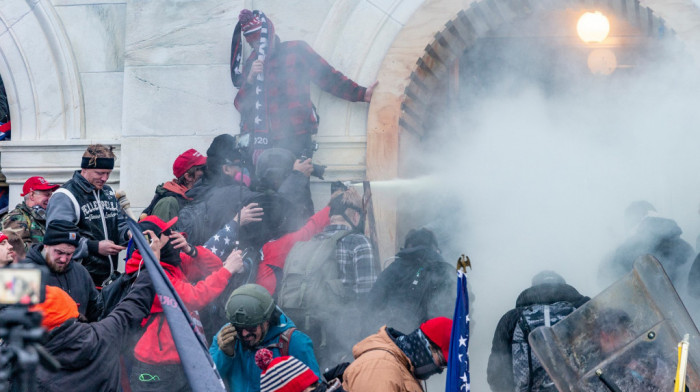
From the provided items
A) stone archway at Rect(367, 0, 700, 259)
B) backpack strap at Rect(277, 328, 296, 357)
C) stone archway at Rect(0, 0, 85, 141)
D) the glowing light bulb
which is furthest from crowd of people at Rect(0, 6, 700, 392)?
the glowing light bulb

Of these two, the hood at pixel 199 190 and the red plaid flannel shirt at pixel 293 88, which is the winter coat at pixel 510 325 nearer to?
the hood at pixel 199 190

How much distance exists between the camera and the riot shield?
4.45 metres

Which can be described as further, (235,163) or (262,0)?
→ (262,0)

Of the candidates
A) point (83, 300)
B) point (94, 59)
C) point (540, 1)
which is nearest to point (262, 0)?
point (94, 59)

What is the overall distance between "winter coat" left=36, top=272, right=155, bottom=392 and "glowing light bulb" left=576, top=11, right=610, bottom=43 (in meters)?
5.16

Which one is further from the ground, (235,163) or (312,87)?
(312,87)

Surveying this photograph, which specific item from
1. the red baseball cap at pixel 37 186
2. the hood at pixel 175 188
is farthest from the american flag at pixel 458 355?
the red baseball cap at pixel 37 186

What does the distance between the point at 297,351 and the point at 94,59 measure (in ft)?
14.6

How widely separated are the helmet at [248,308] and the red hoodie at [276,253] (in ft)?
3.16

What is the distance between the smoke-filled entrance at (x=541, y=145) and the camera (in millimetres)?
8242

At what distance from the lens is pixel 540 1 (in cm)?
813

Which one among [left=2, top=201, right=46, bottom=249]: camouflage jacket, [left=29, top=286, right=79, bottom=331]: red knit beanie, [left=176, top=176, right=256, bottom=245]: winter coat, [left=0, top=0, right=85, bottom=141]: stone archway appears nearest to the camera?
[left=29, top=286, right=79, bottom=331]: red knit beanie

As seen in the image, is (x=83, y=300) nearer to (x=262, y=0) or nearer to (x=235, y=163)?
(x=235, y=163)

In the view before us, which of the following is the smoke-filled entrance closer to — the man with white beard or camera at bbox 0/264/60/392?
the man with white beard
